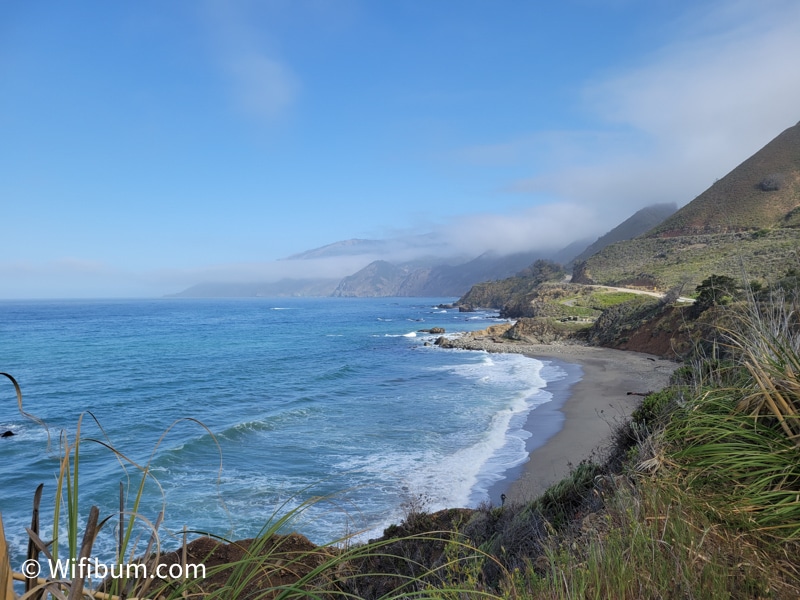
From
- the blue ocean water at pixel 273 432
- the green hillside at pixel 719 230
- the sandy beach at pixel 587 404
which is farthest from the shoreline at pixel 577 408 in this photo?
the green hillside at pixel 719 230

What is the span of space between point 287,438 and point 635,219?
190955 millimetres

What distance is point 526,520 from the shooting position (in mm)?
6480

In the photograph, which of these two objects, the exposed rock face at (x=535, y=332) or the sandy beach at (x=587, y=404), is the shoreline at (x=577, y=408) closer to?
the sandy beach at (x=587, y=404)

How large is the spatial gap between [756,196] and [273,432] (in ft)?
250

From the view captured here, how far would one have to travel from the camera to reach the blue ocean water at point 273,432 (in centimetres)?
1192

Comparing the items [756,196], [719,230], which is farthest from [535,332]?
[756,196]

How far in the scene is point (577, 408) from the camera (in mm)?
21812

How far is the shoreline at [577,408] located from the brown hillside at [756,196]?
3616 centimetres

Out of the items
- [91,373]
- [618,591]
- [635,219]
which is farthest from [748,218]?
[635,219]

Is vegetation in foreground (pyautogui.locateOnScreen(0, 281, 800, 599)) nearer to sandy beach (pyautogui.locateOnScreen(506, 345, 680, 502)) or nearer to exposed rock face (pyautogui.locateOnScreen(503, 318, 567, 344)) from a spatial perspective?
sandy beach (pyautogui.locateOnScreen(506, 345, 680, 502))

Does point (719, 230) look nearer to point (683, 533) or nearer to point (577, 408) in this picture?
point (577, 408)

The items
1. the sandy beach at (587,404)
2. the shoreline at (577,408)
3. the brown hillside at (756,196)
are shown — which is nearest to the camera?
the shoreline at (577,408)

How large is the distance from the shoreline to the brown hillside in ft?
119

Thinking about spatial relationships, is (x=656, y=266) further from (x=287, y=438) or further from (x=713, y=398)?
(x=713, y=398)
